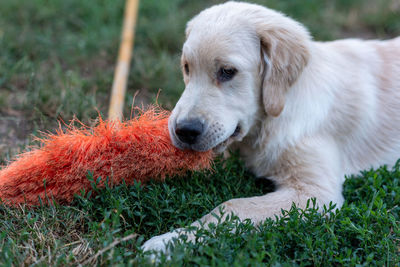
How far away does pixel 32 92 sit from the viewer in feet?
12.9

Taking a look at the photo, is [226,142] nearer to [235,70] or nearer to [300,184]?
[235,70]

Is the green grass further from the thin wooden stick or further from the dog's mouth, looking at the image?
the dog's mouth

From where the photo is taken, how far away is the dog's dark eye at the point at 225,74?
9.32 feet

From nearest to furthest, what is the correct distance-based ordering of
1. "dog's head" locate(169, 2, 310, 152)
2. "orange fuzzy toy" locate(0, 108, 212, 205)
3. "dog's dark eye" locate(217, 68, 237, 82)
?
"orange fuzzy toy" locate(0, 108, 212, 205) < "dog's head" locate(169, 2, 310, 152) < "dog's dark eye" locate(217, 68, 237, 82)

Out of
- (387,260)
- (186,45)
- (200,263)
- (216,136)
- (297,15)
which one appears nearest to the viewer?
(200,263)

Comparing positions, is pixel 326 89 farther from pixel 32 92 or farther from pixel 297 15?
pixel 297 15

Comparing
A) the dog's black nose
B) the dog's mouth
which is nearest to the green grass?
the dog's mouth

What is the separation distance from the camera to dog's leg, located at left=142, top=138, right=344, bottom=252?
8.86ft

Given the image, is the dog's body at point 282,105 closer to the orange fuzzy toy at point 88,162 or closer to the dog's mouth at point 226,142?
the dog's mouth at point 226,142

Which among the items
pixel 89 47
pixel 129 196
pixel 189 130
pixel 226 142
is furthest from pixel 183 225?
pixel 89 47

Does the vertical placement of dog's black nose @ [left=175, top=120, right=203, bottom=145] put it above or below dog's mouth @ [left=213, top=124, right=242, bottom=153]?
above

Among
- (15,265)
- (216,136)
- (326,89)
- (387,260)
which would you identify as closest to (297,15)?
(326,89)

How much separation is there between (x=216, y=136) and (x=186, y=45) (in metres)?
0.71

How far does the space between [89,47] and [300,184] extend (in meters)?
3.29
